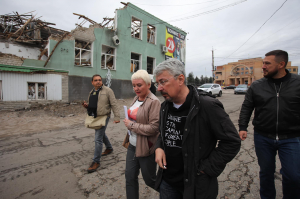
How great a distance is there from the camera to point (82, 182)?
108 inches

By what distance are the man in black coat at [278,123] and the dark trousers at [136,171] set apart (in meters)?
1.46

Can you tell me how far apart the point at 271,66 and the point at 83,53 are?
13.9 meters

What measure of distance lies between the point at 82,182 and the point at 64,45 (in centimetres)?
1152

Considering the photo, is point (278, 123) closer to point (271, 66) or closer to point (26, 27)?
point (271, 66)

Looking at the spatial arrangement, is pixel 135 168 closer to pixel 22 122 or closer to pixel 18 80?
pixel 22 122

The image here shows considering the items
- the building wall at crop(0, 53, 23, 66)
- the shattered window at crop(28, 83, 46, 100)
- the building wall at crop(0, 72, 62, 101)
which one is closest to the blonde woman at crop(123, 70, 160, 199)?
the building wall at crop(0, 72, 62, 101)

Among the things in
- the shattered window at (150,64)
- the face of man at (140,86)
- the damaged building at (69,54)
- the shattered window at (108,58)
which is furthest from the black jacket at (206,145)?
the shattered window at (150,64)

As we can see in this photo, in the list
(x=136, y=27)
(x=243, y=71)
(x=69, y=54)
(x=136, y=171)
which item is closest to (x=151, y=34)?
(x=136, y=27)

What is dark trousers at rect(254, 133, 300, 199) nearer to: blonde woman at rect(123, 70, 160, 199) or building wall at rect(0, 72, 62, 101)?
blonde woman at rect(123, 70, 160, 199)

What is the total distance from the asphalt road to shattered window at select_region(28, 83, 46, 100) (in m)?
7.15

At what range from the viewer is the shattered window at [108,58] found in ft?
47.3

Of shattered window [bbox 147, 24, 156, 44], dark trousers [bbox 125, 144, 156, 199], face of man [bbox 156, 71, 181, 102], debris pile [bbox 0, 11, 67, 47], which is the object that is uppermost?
shattered window [bbox 147, 24, 156, 44]

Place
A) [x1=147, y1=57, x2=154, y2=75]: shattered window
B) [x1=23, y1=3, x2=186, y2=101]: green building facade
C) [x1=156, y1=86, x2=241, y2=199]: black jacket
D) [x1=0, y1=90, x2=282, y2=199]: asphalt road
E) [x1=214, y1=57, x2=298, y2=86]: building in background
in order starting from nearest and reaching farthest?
[x1=156, y1=86, x2=241, y2=199]: black jacket, [x1=0, y1=90, x2=282, y2=199]: asphalt road, [x1=23, y1=3, x2=186, y2=101]: green building facade, [x1=147, y1=57, x2=154, y2=75]: shattered window, [x1=214, y1=57, x2=298, y2=86]: building in background

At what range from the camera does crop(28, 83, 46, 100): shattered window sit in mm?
10345
